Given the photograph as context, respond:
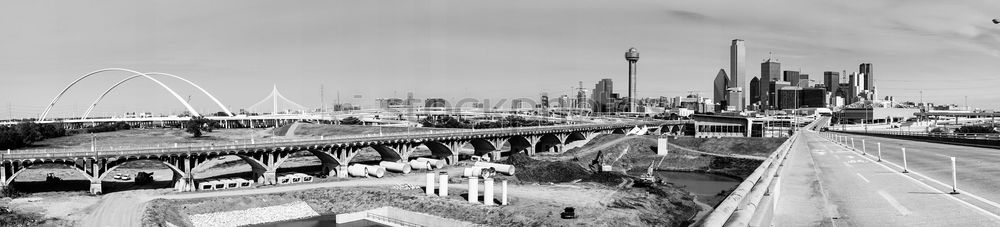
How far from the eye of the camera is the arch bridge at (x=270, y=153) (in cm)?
6072

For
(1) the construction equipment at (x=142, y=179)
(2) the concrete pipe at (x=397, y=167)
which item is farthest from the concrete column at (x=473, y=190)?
(1) the construction equipment at (x=142, y=179)

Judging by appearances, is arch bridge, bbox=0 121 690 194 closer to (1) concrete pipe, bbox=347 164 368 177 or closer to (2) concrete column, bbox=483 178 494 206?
(1) concrete pipe, bbox=347 164 368 177

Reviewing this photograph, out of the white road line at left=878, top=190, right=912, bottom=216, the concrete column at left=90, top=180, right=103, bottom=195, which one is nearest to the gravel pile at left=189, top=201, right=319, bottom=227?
the concrete column at left=90, top=180, right=103, bottom=195

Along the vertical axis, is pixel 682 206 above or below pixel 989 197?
below

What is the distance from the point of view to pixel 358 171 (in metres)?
80.2

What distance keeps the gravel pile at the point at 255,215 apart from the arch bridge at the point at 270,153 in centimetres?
1313

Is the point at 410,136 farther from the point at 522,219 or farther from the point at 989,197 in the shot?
the point at 989,197

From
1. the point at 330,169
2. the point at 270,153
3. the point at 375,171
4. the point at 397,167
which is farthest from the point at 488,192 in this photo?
the point at 330,169

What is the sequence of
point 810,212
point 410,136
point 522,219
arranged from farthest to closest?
point 410,136 < point 522,219 < point 810,212

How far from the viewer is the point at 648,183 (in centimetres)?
7212

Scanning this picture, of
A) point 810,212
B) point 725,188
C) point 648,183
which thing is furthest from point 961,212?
point 725,188

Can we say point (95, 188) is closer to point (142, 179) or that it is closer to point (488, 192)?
point (142, 179)

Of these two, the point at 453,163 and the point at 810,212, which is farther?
the point at 453,163

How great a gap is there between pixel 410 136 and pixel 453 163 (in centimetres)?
1099
